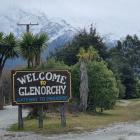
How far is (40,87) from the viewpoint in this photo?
28.7 metres

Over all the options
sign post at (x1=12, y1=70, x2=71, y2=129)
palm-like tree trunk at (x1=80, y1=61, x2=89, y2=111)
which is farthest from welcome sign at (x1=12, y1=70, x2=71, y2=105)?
palm-like tree trunk at (x1=80, y1=61, x2=89, y2=111)

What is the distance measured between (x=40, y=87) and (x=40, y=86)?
50 mm

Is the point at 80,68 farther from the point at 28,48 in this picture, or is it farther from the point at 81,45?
the point at 81,45

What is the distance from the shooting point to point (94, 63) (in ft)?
161

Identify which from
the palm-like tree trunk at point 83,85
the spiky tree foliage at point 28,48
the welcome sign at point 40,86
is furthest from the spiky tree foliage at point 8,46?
the welcome sign at point 40,86

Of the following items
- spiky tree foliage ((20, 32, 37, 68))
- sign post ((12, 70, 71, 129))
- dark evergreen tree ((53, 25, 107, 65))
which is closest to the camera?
sign post ((12, 70, 71, 129))

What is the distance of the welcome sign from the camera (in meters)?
28.5

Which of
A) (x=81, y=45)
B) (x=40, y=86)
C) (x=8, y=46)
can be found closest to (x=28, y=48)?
(x=40, y=86)

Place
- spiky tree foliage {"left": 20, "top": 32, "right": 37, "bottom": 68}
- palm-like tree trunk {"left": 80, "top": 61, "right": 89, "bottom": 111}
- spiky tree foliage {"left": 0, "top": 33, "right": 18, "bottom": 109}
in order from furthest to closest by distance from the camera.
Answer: spiky tree foliage {"left": 0, "top": 33, "right": 18, "bottom": 109}
palm-like tree trunk {"left": 80, "top": 61, "right": 89, "bottom": 111}
spiky tree foliage {"left": 20, "top": 32, "right": 37, "bottom": 68}

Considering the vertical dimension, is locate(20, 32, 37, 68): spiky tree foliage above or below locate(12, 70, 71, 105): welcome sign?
above

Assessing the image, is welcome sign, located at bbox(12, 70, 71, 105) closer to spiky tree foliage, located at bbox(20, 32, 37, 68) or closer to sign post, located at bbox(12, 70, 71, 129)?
sign post, located at bbox(12, 70, 71, 129)

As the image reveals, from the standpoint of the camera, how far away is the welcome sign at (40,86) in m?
28.5

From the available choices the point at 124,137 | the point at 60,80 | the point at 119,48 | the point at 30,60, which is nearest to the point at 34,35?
the point at 30,60

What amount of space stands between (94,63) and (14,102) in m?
21.4
